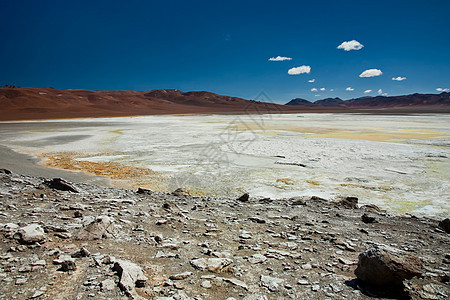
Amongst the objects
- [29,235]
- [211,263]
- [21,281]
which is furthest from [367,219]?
[29,235]

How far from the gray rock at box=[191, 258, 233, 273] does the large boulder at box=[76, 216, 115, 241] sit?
1.28 meters

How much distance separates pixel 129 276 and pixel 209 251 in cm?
104

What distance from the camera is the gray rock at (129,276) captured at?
2504 millimetres

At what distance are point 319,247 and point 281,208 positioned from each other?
1793 mm

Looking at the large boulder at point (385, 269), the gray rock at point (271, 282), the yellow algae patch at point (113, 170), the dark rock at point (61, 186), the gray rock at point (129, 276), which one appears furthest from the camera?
the yellow algae patch at point (113, 170)

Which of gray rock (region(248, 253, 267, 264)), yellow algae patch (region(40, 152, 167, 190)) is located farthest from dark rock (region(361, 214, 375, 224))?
yellow algae patch (region(40, 152, 167, 190))

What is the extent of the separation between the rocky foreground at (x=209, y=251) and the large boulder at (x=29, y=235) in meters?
0.01

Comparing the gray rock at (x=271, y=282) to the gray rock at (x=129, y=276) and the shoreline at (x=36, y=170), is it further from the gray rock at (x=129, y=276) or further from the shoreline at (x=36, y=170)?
the shoreline at (x=36, y=170)

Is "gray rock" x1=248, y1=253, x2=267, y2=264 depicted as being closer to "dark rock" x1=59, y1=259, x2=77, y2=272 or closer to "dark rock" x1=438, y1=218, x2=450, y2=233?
"dark rock" x1=59, y1=259, x2=77, y2=272

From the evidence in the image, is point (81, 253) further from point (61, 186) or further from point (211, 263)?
point (61, 186)

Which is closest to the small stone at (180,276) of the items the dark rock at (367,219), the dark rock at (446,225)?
the dark rock at (367,219)

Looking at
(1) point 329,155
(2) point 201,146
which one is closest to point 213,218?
(1) point 329,155

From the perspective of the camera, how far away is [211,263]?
123 inches

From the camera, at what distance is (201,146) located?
14.7 meters
